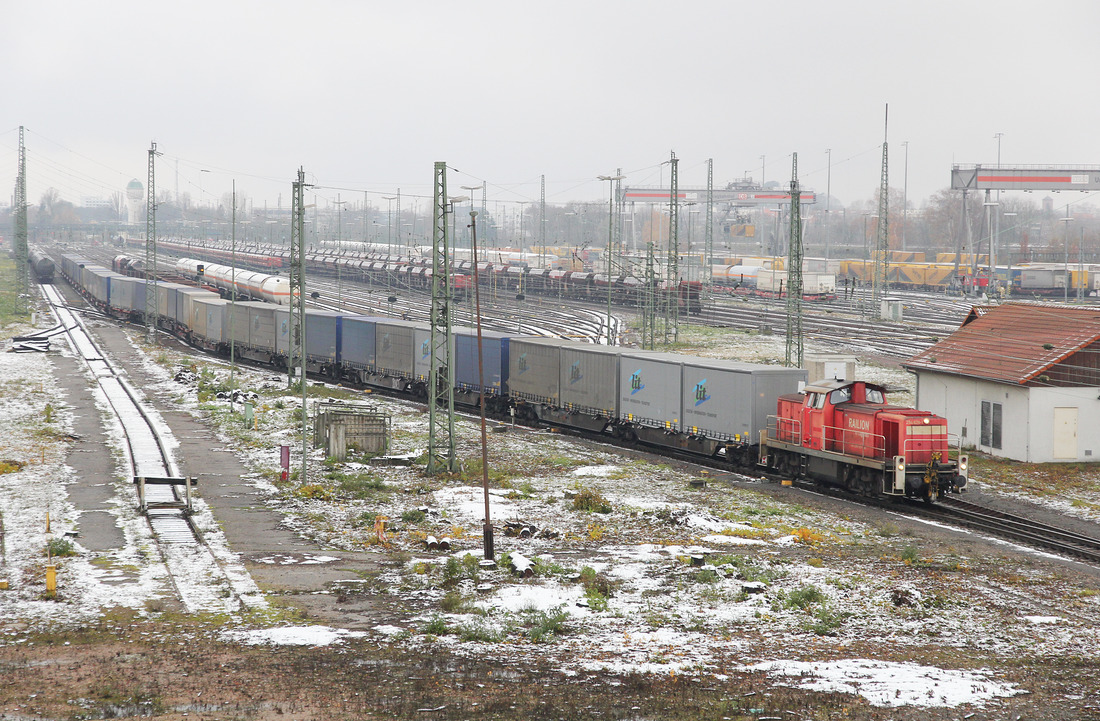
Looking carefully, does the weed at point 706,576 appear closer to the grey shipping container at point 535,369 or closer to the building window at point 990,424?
the building window at point 990,424

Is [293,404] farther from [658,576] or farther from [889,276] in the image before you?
[889,276]

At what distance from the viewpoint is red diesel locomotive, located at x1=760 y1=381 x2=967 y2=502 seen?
2736cm

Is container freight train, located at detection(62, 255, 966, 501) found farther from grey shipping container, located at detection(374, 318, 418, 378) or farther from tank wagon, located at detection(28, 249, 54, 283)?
tank wagon, located at detection(28, 249, 54, 283)

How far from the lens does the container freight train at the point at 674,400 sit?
27.8m

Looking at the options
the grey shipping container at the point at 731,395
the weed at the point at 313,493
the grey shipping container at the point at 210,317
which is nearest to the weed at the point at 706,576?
the grey shipping container at the point at 731,395

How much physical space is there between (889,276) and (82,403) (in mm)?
109974

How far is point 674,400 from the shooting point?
3503 cm

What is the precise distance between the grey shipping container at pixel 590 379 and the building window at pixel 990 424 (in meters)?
13.7

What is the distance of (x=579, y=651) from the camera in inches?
679

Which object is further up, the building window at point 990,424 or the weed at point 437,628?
the building window at point 990,424

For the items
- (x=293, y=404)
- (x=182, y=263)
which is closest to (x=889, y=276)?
(x=182, y=263)

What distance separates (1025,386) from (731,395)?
35.1 ft

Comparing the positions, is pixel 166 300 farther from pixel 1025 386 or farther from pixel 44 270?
pixel 1025 386

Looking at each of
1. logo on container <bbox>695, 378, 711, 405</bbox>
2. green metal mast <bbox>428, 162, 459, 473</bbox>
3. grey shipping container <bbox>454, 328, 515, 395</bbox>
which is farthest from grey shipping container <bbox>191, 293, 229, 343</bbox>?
logo on container <bbox>695, 378, 711, 405</bbox>
